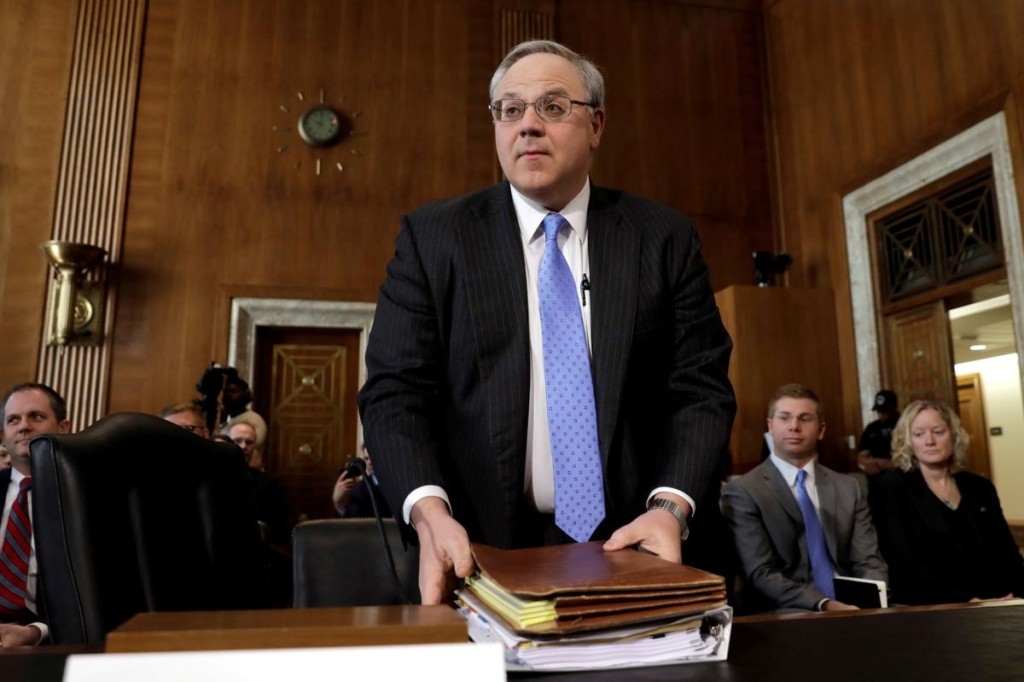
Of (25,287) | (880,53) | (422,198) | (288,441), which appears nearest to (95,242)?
(25,287)

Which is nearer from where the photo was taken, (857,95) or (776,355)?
(776,355)

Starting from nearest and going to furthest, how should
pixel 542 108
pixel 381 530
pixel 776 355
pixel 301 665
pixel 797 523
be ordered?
pixel 301 665
pixel 381 530
pixel 542 108
pixel 797 523
pixel 776 355

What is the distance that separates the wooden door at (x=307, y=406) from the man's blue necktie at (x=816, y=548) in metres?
3.66

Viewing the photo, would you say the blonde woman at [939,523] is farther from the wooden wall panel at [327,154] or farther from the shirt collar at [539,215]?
the wooden wall panel at [327,154]

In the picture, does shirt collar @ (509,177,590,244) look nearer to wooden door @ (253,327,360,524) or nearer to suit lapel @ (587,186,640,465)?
suit lapel @ (587,186,640,465)

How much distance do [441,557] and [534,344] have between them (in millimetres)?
449

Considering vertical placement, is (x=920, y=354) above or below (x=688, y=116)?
below

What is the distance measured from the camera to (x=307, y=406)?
20.1ft

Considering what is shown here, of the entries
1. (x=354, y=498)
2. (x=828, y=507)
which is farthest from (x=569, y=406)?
(x=354, y=498)

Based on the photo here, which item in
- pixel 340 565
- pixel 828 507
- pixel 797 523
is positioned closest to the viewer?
pixel 340 565

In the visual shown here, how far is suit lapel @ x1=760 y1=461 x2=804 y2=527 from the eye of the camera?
10.1ft

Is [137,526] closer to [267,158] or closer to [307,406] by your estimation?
[307,406]

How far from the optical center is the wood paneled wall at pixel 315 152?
5867 millimetres

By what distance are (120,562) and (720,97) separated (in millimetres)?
7009
